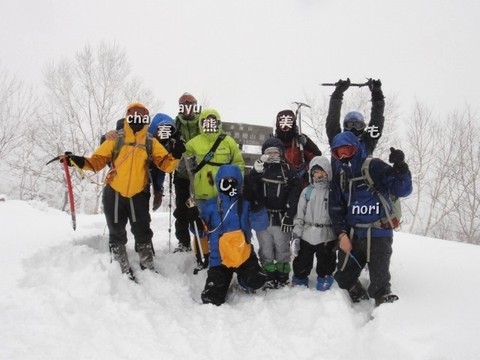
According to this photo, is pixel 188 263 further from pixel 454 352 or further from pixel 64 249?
pixel 454 352

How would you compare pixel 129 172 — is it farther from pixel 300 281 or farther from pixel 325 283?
pixel 325 283

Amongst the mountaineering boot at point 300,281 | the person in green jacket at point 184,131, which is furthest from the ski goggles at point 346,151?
the person in green jacket at point 184,131

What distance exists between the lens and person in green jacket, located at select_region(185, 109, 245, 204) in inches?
201

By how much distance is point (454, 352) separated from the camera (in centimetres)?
272

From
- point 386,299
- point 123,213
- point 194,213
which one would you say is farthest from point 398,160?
point 123,213

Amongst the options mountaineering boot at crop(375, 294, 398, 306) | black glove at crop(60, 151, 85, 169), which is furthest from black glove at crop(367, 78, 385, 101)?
black glove at crop(60, 151, 85, 169)

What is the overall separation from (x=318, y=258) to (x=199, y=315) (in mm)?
1658

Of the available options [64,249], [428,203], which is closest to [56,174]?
[64,249]

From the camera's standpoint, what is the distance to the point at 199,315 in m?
4.14

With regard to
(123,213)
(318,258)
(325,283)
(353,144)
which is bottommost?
(325,283)

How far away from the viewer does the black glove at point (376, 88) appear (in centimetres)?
448

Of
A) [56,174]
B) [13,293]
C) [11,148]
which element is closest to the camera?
[13,293]

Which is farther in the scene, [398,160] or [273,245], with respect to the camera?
[273,245]

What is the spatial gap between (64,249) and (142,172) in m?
1.49
